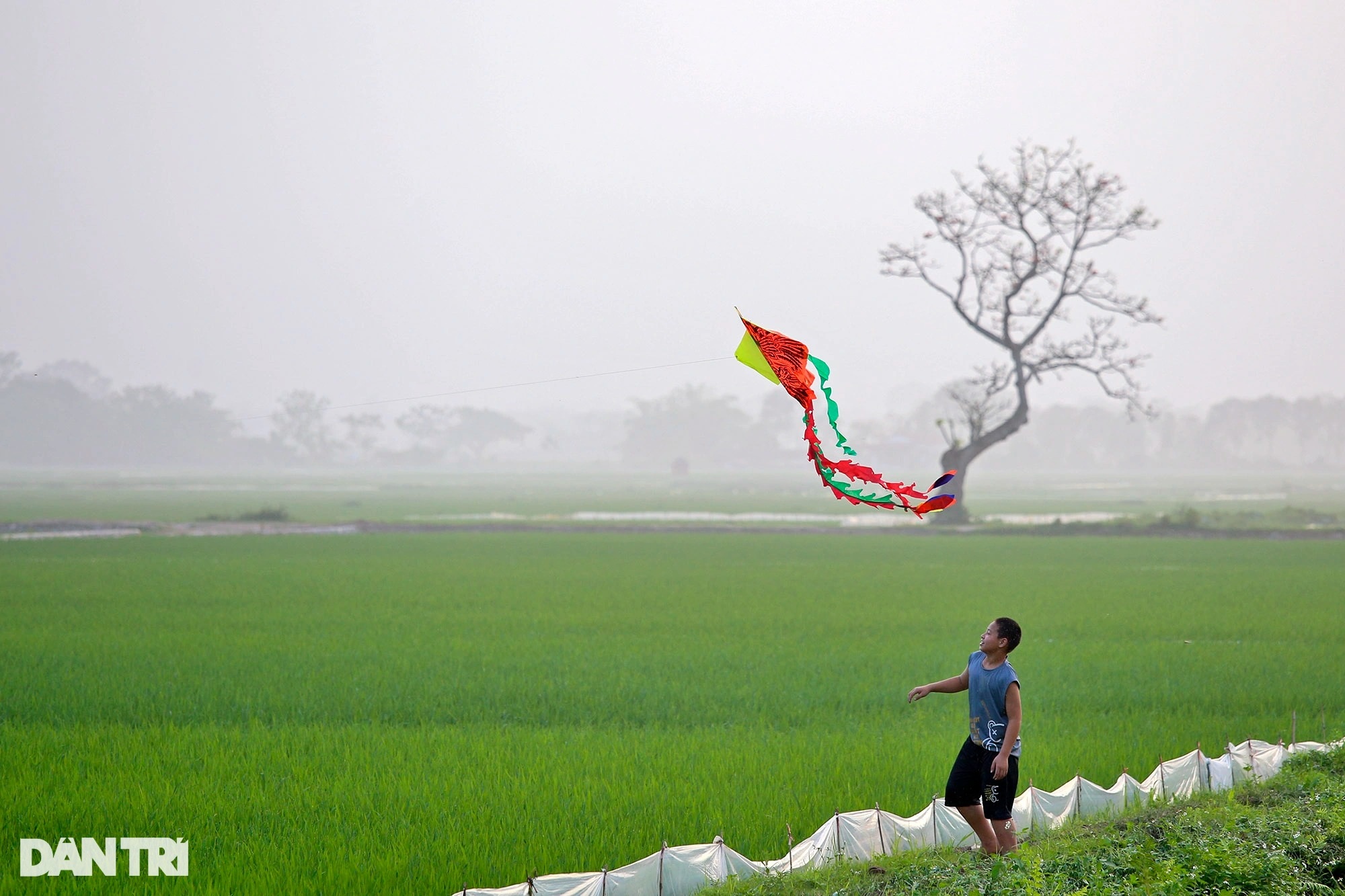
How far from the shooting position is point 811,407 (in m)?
5.39

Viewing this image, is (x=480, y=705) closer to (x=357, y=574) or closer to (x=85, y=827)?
(x=85, y=827)

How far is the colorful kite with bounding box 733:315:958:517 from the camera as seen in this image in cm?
534

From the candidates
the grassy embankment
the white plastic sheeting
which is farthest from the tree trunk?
the grassy embankment

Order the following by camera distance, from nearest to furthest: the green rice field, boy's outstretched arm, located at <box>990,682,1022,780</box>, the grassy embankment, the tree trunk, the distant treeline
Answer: the grassy embankment → boy's outstretched arm, located at <box>990,682,1022,780</box> → the green rice field → the tree trunk → the distant treeline

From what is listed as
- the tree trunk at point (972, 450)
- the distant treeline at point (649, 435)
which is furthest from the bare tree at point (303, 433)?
the tree trunk at point (972, 450)

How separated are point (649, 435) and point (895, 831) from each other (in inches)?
5128

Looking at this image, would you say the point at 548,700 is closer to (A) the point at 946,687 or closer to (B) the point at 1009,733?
(A) the point at 946,687

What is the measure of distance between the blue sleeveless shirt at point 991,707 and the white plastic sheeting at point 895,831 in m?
0.73

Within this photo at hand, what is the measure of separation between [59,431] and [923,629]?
361 ft

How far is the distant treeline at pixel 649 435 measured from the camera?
351 feet

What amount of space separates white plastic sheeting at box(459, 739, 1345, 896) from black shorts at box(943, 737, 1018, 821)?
48 cm

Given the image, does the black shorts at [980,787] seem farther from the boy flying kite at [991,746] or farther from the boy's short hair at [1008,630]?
the boy's short hair at [1008,630]

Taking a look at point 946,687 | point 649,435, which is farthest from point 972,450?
point 649,435

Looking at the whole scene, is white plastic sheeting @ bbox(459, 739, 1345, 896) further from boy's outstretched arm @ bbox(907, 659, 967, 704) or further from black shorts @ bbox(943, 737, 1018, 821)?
boy's outstretched arm @ bbox(907, 659, 967, 704)
